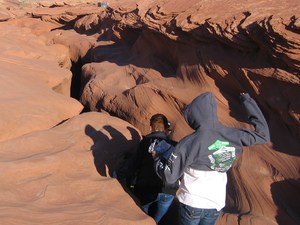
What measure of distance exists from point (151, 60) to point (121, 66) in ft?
2.51

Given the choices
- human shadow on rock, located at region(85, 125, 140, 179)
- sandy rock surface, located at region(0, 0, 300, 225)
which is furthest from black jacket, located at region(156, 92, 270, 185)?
human shadow on rock, located at region(85, 125, 140, 179)

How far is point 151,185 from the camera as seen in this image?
3.62 m

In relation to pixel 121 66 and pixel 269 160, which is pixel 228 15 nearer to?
pixel 269 160

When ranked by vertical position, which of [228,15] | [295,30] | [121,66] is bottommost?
[121,66]

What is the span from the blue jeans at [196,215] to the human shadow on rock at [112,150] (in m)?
1.32

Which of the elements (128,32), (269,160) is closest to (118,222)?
(269,160)

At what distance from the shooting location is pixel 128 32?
8.80 metres

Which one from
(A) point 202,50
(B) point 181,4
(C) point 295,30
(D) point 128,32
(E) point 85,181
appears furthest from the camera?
(D) point 128,32

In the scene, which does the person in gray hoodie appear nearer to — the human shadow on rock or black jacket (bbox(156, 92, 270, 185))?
black jacket (bbox(156, 92, 270, 185))

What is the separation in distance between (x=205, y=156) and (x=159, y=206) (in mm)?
1092

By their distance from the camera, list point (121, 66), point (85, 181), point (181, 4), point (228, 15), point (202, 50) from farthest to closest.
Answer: point (121, 66), point (181, 4), point (202, 50), point (228, 15), point (85, 181)

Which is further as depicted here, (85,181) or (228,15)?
(228,15)

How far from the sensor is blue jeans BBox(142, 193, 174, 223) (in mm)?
3401

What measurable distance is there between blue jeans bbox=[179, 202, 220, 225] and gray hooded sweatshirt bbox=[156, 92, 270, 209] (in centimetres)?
4
